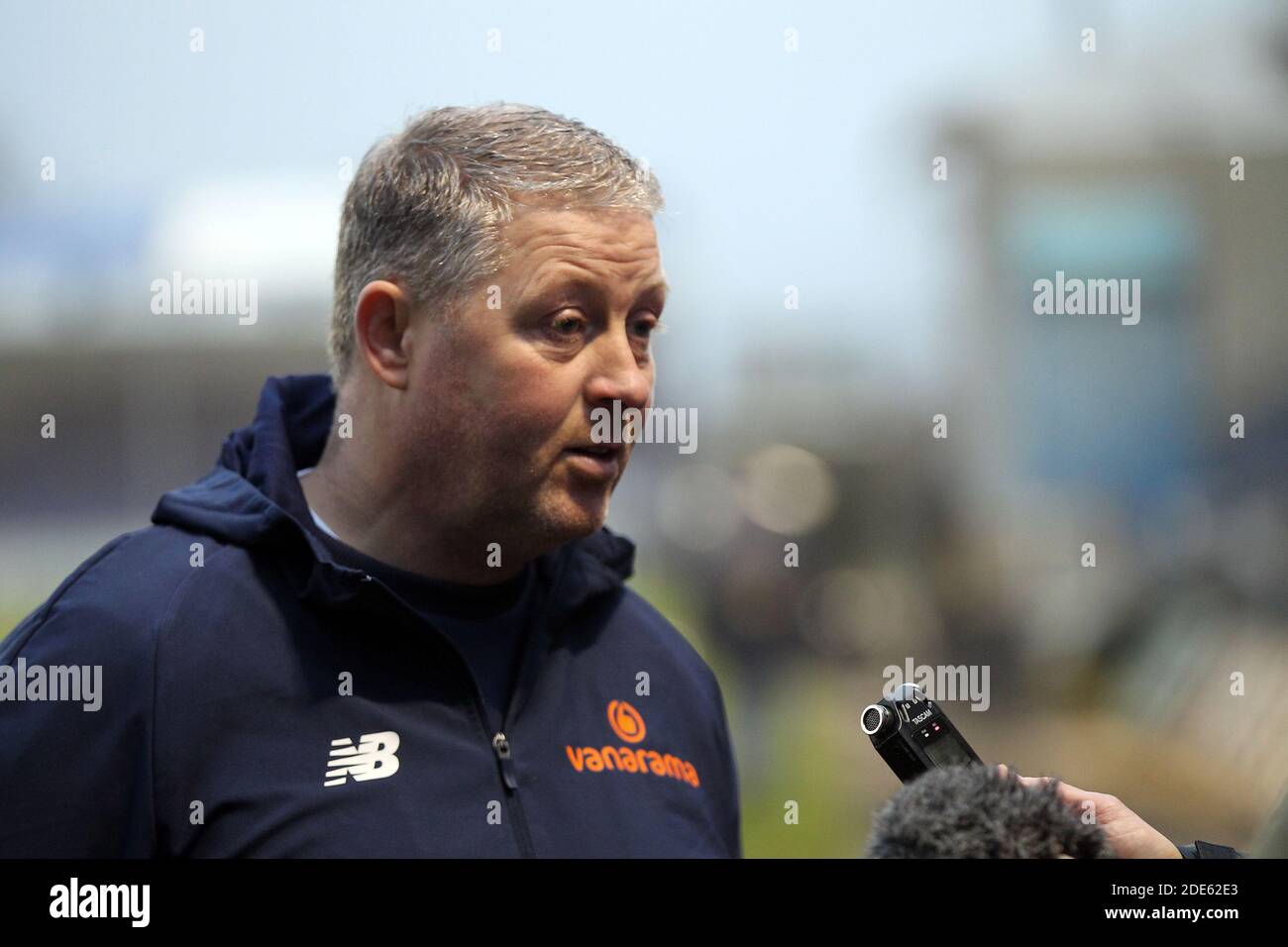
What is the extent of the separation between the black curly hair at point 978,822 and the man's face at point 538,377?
111cm

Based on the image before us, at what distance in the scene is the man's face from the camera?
240 centimetres

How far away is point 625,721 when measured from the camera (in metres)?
2.65

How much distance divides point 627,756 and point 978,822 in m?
1.23

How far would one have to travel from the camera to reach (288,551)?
2.41 m

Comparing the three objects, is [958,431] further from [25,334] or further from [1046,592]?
[25,334]

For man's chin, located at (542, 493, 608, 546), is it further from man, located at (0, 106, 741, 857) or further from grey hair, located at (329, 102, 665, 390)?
grey hair, located at (329, 102, 665, 390)

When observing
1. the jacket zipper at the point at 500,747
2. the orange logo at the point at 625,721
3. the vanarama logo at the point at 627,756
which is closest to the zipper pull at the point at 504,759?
the jacket zipper at the point at 500,747

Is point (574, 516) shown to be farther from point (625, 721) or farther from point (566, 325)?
point (625, 721)

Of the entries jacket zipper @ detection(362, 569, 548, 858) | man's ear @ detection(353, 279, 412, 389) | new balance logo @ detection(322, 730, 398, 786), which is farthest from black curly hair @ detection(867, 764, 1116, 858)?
man's ear @ detection(353, 279, 412, 389)

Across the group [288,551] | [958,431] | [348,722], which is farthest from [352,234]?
[958,431]

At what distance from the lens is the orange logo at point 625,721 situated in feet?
8.59

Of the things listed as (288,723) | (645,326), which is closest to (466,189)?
(645,326)

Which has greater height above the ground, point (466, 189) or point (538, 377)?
point (466, 189)

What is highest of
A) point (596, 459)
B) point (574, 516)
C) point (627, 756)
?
point (596, 459)
